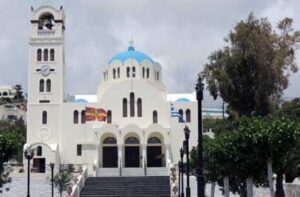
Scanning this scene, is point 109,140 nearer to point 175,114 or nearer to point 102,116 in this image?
point 102,116

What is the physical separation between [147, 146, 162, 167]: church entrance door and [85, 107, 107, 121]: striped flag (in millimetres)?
5924

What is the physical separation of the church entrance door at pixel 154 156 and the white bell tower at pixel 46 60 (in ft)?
36.4

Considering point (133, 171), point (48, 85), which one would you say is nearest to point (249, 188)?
point (133, 171)

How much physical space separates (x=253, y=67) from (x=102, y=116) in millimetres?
20872

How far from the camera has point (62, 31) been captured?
2544 inches

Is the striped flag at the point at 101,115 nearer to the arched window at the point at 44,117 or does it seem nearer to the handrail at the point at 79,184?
the arched window at the point at 44,117

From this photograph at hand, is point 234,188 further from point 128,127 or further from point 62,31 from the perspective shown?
point 62,31

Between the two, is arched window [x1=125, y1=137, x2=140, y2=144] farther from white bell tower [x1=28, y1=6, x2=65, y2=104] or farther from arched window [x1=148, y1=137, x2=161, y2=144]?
white bell tower [x1=28, y1=6, x2=65, y2=104]

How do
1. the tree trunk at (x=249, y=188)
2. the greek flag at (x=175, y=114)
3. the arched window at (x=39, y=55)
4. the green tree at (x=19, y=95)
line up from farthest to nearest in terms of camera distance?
the green tree at (x=19, y=95), the arched window at (x=39, y=55), the greek flag at (x=175, y=114), the tree trunk at (x=249, y=188)

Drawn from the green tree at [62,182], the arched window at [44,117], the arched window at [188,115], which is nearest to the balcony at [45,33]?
the arched window at [44,117]

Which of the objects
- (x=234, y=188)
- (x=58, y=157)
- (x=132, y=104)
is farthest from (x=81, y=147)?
(x=234, y=188)

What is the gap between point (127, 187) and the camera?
164ft

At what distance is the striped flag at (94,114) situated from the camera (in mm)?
61156

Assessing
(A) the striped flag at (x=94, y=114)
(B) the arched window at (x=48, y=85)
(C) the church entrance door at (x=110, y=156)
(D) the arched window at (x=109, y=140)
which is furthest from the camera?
(B) the arched window at (x=48, y=85)
